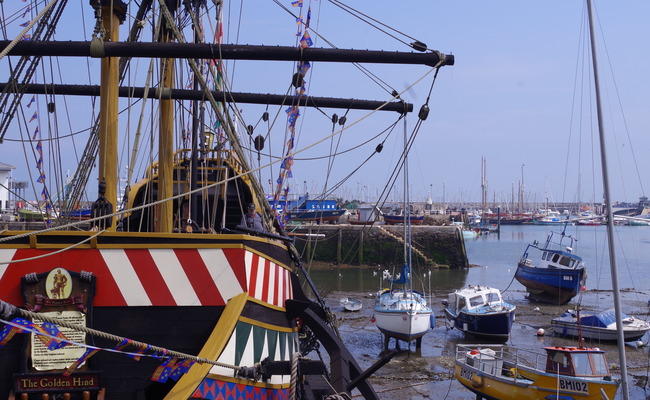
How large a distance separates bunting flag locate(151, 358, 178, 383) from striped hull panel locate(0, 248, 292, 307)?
54 centimetres

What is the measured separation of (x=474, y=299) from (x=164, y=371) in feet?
80.2

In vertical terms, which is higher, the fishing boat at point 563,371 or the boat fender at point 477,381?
the fishing boat at point 563,371

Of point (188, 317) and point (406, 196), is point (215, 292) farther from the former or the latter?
point (406, 196)

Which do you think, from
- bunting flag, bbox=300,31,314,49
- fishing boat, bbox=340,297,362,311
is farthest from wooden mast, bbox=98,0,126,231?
fishing boat, bbox=340,297,362,311

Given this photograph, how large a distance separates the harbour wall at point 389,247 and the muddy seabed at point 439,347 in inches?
619

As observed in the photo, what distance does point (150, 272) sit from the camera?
6.22 metres

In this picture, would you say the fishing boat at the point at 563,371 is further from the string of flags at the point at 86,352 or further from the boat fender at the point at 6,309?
the boat fender at the point at 6,309

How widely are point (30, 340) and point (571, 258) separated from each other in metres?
36.5

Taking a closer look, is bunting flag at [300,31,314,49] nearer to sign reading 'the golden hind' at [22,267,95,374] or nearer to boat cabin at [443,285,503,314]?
sign reading 'the golden hind' at [22,267,95,374]

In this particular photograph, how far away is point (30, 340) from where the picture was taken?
5.86m

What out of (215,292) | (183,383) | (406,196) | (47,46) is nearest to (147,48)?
(47,46)

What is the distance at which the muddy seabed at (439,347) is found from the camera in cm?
2009

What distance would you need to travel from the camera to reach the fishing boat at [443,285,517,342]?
89.6 ft

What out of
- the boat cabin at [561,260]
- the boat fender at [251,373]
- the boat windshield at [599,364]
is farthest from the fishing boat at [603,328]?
the boat fender at [251,373]
